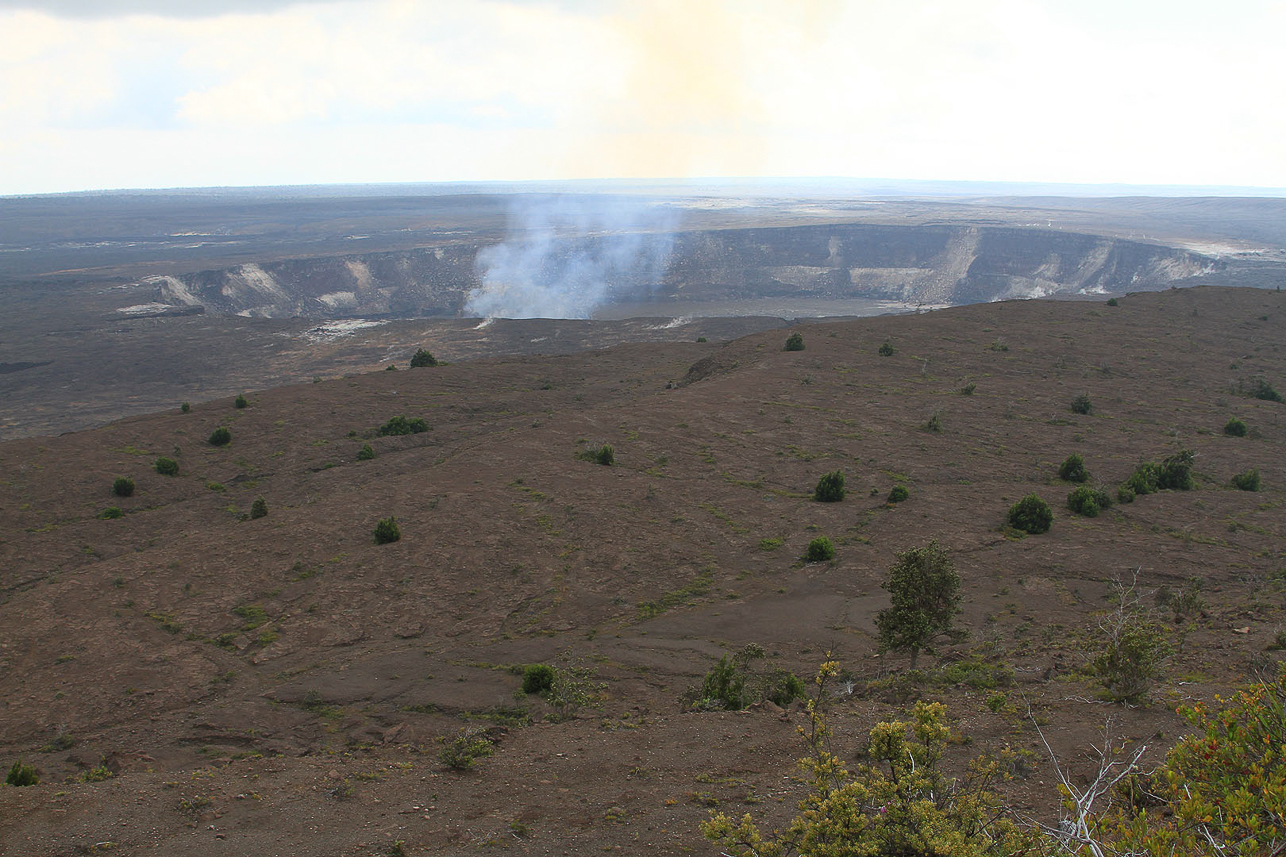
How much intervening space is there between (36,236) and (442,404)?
189042 millimetres

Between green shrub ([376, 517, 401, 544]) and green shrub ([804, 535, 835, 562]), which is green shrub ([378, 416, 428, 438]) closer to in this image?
green shrub ([376, 517, 401, 544])

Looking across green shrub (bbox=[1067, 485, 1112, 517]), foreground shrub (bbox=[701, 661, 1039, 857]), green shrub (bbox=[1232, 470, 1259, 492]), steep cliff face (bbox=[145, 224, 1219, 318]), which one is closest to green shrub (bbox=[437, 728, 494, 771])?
foreground shrub (bbox=[701, 661, 1039, 857])

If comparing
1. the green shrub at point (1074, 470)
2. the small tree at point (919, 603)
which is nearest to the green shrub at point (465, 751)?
the small tree at point (919, 603)

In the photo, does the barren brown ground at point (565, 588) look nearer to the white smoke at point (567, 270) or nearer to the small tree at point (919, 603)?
the small tree at point (919, 603)

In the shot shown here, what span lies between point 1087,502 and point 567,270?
10785 centimetres

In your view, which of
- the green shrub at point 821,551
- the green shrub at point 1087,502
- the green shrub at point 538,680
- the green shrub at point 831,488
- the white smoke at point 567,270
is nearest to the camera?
the green shrub at point 538,680

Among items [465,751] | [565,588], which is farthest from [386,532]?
[465,751]

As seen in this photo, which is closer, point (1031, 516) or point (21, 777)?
point (21, 777)

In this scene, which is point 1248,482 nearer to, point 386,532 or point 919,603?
point 919,603

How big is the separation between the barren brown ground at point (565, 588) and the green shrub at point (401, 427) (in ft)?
3.03

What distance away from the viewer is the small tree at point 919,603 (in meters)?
14.8

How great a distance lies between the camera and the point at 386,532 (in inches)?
859

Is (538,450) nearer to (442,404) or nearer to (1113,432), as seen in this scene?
(442,404)

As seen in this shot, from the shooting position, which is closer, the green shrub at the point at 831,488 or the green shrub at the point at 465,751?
the green shrub at the point at 465,751
